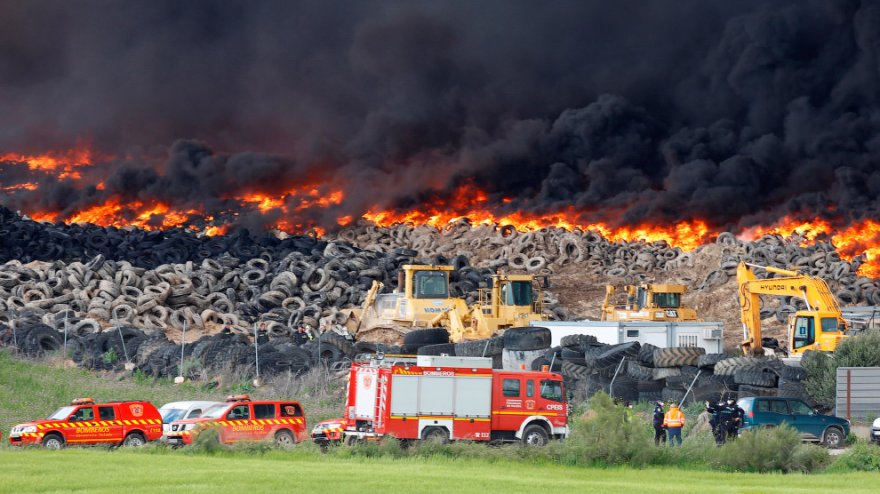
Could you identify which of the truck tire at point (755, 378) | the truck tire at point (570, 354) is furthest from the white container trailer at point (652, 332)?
the truck tire at point (755, 378)

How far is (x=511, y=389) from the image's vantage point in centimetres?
2194

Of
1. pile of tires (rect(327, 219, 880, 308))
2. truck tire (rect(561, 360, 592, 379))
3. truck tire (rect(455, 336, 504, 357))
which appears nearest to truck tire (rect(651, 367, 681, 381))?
truck tire (rect(561, 360, 592, 379))

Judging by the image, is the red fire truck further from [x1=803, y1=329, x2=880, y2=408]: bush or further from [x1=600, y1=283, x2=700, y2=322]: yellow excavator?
[x1=600, y1=283, x2=700, y2=322]: yellow excavator

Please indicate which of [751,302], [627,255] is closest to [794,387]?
[751,302]

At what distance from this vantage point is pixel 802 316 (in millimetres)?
35250

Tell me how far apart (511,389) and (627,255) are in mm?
40641

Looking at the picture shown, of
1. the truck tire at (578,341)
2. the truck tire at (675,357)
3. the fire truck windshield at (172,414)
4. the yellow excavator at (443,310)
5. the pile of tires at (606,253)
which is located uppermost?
the pile of tires at (606,253)

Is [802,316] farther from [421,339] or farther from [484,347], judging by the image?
[421,339]

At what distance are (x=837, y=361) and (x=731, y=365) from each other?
269 centimetres

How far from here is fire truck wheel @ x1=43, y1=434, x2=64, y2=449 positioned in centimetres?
2141

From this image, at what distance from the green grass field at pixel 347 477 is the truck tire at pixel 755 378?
998 centimetres

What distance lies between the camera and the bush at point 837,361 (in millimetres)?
27141

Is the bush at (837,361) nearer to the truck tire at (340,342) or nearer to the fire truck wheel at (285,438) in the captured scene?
the fire truck wheel at (285,438)

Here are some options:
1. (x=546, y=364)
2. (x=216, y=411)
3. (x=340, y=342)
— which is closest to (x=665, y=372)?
(x=546, y=364)
